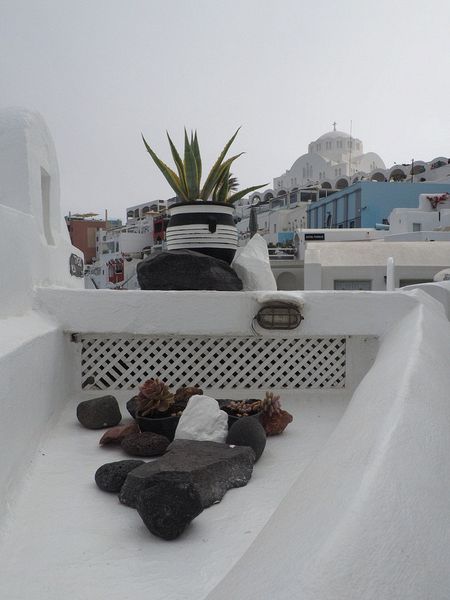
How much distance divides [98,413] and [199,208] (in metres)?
2.15

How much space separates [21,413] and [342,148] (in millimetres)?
54376

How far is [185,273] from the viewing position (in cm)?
423

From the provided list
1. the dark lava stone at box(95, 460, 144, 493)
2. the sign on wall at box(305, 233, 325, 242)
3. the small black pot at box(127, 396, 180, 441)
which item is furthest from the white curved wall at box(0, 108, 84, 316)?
the sign on wall at box(305, 233, 325, 242)

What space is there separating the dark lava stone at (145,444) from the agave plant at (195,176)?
8.54ft

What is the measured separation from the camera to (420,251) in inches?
590

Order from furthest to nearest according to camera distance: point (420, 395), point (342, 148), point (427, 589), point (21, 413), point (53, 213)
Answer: point (342, 148) < point (53, 213) < point (21, 413) < point (420, 395) < point (427, 589)

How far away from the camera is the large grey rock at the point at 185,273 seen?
4215 millimetres

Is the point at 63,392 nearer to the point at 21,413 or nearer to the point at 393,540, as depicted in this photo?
the point at 21,413

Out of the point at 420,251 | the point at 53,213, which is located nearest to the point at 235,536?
the point at 53,213

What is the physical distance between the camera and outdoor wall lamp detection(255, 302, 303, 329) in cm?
394

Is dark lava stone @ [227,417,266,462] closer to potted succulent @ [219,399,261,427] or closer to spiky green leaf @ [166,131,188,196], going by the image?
potted succulent @ [219,399,261,427]

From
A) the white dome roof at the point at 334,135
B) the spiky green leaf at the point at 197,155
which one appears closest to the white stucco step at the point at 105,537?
the spiky green leaf at the point at 197,155

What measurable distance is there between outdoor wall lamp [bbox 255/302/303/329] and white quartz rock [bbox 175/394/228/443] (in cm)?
99

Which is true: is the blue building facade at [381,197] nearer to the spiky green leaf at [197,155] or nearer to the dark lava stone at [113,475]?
the spiky green leaf at [197,155]
